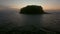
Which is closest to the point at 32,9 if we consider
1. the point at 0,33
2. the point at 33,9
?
the point at 33,9

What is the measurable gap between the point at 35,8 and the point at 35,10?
1.12m

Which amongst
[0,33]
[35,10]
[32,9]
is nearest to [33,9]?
[32,9]

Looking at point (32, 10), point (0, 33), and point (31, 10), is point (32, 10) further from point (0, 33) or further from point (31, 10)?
point (0, 33)

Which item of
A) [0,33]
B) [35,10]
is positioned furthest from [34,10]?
[0,33]

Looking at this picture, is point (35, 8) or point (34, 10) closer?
point (34, 10)

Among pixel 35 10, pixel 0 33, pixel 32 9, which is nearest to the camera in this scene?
pixel 0 33

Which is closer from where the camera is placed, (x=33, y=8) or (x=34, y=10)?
(x=34, y=10)

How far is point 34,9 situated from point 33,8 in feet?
1.84

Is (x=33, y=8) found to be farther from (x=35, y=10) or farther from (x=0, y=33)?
(x=0, y=33)

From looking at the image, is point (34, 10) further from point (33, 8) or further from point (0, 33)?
point (0, 33)

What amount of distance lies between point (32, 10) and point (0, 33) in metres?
9.40

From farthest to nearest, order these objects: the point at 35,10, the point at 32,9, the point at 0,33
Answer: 1. the point at 32,9
2. the point at 35,10
3. the point at 0,33

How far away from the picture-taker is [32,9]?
14328mm

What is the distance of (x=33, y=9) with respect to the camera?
1445cm
